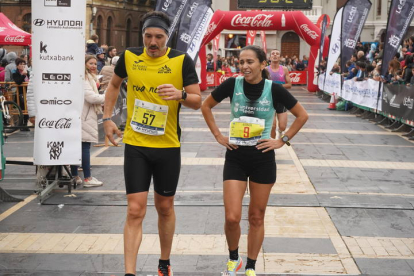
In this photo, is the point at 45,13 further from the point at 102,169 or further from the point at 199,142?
the point at 199,142

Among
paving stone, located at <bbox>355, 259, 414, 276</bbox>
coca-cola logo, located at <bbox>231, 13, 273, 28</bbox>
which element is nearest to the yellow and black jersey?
paving stone, located at <bbox>355, 259, 414, 276</bbox>

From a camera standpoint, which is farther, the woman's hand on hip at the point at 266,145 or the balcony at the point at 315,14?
the balcony at the point at 315,14

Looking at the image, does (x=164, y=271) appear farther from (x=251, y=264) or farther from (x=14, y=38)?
(x=14, y=38)

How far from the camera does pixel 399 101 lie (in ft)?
55.6

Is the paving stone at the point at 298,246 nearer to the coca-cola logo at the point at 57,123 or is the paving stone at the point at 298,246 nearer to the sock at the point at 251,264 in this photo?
the sock at the point at 251,264

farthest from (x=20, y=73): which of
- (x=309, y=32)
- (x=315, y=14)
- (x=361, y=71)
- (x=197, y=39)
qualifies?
(x=315, y=14)

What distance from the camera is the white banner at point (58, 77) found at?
8258 mm

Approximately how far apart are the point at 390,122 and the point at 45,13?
12.0 meters

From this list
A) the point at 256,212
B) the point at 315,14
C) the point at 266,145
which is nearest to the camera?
the point at 266,145

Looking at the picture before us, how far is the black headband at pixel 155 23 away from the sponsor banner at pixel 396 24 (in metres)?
12.8

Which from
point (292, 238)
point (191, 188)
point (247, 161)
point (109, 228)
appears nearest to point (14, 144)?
point (191, 188)

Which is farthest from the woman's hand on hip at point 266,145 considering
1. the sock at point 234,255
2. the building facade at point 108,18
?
the building facade at point 108,18

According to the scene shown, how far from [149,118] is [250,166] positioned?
2.98ft

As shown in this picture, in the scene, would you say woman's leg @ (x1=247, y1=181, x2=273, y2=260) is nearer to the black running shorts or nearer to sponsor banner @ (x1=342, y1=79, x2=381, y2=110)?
the black running shorts
